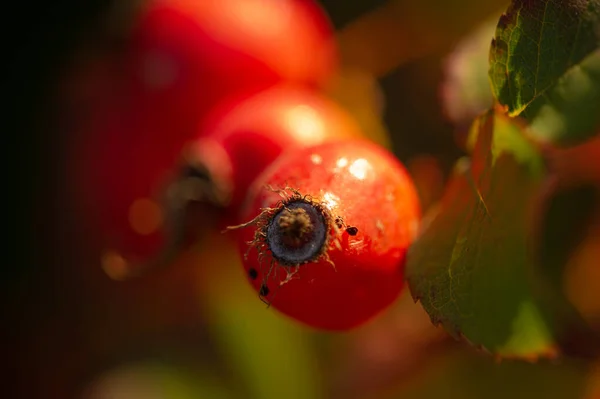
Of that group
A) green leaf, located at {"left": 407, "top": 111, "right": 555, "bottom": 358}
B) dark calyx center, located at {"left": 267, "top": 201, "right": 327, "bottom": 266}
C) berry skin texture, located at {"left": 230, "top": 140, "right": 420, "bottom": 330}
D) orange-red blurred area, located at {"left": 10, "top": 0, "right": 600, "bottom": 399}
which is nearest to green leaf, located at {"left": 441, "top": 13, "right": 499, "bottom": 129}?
orange-red blurred area, located at {"left": 10, "top": 0, "right": 600, "bottom": 399}

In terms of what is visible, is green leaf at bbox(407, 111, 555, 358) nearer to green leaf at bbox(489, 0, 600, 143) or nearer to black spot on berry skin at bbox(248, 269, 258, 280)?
green leaf at bbox(489, 0, 600, 143)

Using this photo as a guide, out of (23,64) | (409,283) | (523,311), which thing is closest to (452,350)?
(523,311)

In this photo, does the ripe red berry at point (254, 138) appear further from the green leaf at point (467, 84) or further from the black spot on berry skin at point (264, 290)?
the black spot on berry skin at point (264, 290)

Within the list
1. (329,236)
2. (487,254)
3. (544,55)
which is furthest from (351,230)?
(544,55)

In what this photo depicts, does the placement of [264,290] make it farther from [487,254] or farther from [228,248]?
[228,248]

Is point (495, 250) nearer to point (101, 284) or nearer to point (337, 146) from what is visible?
point (337, 146)
